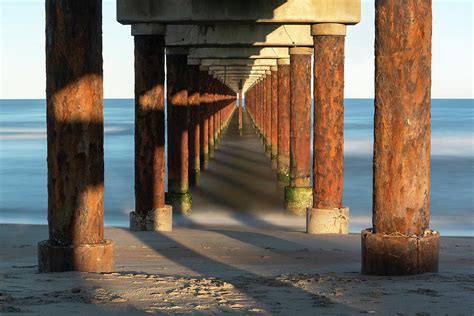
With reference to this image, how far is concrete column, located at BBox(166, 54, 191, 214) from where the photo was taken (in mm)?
16984

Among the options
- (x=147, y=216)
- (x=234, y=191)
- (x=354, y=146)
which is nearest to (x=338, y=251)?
(x=147, y=216)

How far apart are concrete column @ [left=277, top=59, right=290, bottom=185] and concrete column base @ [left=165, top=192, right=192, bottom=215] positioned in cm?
607

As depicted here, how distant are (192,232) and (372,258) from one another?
225 inches

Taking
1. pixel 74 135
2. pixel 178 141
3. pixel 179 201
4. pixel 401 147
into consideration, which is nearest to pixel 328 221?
pixel 178 141

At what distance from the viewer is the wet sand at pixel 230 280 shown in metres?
5.59

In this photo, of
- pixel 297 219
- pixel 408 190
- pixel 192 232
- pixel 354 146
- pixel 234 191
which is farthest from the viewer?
pixel 354 146

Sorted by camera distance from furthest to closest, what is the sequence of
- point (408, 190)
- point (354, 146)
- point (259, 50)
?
point (354, 146) < point (259, 50) < point (408, 190)

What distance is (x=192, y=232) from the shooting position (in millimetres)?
12602

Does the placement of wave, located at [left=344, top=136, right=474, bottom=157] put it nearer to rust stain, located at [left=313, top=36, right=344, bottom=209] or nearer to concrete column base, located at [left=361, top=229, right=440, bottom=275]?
rust stain, located at [left=313, top=36, right=344, bottom=209]

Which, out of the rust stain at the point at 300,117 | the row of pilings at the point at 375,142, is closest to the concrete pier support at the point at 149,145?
the rust stain at the point at 300,117

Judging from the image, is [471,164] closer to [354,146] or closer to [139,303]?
[354,146]

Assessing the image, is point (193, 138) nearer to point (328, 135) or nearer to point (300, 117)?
point (300, 117)

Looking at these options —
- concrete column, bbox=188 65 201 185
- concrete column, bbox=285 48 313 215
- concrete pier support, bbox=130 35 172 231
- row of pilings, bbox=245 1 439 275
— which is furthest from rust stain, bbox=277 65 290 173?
row of pilings, bbox=245 1 439 275

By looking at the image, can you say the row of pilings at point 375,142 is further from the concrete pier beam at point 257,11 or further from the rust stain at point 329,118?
the concrete pier beam at point 257,11
